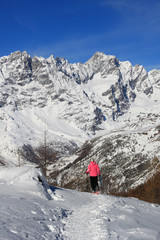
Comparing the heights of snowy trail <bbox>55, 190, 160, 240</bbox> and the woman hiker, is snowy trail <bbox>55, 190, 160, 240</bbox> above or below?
below

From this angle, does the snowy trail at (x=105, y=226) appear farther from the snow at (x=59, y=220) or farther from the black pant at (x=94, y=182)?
the black pant at (x=94, y=182)

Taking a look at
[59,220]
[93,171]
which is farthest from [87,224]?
[93,171]

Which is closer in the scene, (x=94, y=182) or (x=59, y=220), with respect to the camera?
(x=59, y=220)

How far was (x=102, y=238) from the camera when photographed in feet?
29.6

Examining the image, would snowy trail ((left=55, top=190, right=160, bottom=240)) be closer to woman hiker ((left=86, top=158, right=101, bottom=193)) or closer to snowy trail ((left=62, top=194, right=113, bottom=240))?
snowy trail ((left=62, top=194, right=113, bottom=240))

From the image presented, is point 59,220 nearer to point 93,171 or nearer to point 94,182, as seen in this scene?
point 93,171

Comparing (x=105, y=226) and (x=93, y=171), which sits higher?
(x=93, y=171)

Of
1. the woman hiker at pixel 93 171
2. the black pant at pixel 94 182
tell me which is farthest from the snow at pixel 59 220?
the black pant at pixel 94 182

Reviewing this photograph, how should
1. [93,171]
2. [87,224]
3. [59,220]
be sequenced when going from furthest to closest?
[93,171], [59,220], [87,224]

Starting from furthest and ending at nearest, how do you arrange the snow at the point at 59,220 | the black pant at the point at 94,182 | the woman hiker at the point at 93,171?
the black pant at the point at 94,182 < the woman hiker at the point at 93,171 < the snow at the point at 59,220

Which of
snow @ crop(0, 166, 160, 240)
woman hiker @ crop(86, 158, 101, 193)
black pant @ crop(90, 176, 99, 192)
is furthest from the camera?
black pant @ crop(90, 176, 99, 192)

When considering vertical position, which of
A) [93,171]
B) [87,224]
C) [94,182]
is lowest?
[94,182]

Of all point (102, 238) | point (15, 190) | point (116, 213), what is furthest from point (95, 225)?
point (15, 190)

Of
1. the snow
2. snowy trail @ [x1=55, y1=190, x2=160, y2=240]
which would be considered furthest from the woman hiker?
snowy trail @ [x1=55, y1=190, x2=160, y2=240]
